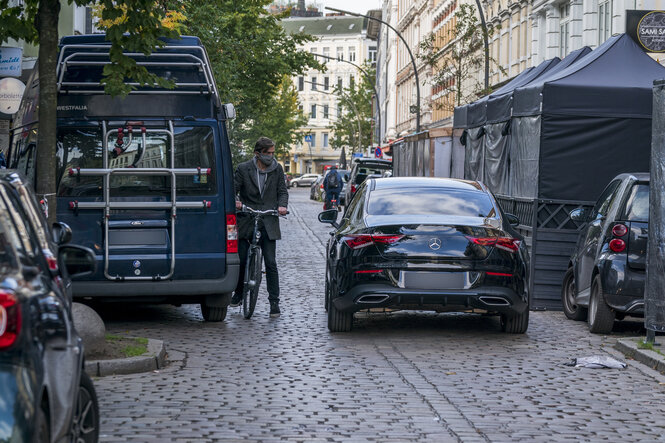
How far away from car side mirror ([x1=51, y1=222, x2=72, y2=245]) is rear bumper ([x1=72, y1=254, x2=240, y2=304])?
15.6 feet

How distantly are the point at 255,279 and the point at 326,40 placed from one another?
142 meters

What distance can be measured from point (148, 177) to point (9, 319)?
25.0ft

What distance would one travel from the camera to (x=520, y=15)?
43031 millimetres

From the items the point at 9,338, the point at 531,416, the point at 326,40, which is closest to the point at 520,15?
the point at 531,416

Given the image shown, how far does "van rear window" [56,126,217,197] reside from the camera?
11617 mm

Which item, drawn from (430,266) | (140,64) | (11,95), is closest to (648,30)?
(430,266)

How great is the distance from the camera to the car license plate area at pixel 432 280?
10820mm

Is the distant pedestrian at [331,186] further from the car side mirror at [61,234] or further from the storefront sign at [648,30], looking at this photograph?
the car side mirror at [61,234]

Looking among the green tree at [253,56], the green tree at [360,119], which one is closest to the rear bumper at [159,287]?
the green tree at [253,56]

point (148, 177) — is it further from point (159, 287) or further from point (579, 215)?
point (579, 215)

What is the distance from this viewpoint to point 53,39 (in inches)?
395

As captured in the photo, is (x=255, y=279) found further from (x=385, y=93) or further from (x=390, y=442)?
(x=385, y=93)

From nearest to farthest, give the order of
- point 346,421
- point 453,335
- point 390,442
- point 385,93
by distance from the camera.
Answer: point 390,442, point 346,421, point 453,335, point 385,93

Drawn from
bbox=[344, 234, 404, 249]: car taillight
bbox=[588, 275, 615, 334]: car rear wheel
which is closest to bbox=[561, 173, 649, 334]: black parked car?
bbox=[588, 275, 615, 334]: car rear wheel
